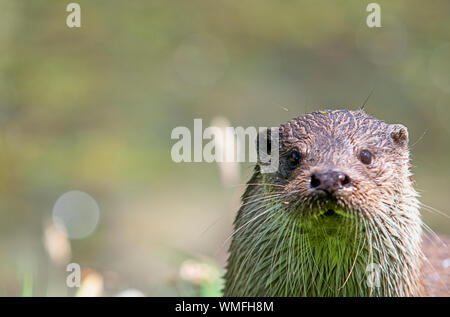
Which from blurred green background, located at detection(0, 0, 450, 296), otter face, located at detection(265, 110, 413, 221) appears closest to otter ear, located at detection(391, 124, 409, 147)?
otter face, located at detection(265, 110, 413, 221)

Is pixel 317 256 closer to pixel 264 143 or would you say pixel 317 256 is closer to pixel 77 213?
pixel 264 143

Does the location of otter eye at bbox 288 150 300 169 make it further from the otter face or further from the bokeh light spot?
the bokeh light spot

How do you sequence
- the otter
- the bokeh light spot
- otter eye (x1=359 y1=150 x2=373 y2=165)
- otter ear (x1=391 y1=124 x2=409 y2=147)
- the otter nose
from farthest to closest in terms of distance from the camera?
the bokeh light spot
otter ear (x1=391 y1=124 x2=409 y2=147)
otter eye (x1=359 y1=150 x2=373 y2=165)
the otter
the otter nose

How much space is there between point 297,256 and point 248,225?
1.00 ft

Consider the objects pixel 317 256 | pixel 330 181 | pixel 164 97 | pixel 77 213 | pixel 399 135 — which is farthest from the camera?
pixel 164 97

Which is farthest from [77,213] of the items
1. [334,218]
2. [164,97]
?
[334,218]

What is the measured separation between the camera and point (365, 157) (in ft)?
9.12

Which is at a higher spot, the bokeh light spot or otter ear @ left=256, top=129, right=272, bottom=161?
otter ear @ left=256, top=129, right=272, bottom=161

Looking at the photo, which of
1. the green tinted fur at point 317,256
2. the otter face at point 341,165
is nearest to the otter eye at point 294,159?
the otter face at point 341,165

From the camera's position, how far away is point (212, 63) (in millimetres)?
8047

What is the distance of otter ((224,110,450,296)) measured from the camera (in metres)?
2.58

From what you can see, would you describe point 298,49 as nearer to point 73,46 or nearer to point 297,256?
point 73,46

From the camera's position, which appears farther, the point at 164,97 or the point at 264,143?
the point at 164,97

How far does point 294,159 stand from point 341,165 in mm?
264
